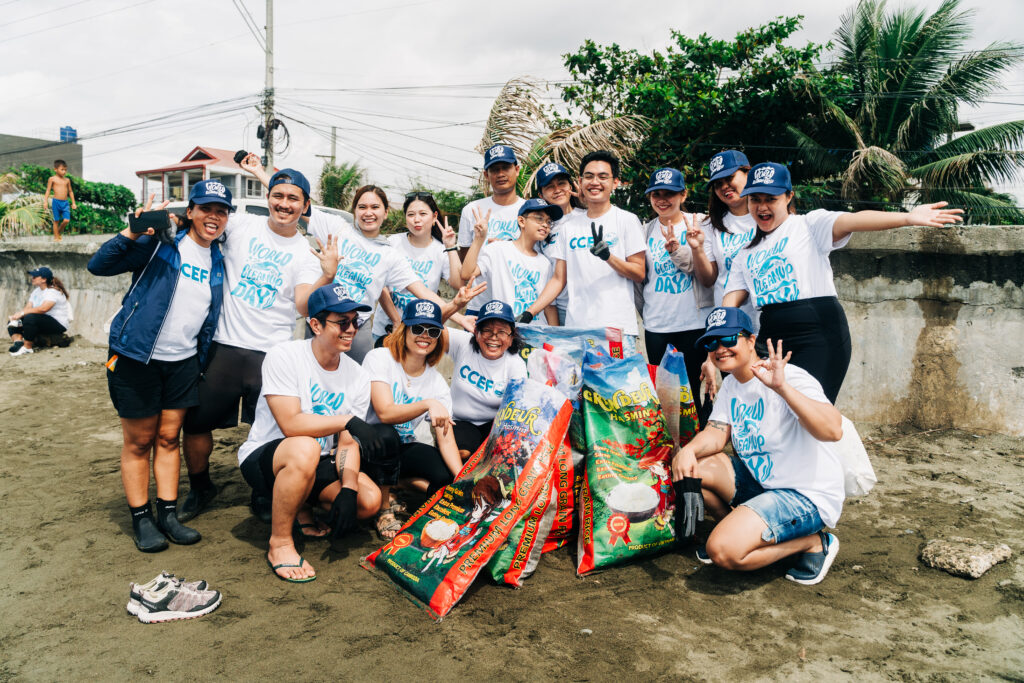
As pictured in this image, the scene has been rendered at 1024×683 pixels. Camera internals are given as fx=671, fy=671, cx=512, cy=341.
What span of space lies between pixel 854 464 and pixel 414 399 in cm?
212

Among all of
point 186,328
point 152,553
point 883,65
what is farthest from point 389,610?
point 883,65

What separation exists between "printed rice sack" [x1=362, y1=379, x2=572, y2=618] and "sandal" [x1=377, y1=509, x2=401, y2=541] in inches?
10.0

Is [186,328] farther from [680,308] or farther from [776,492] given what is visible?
[776,492]

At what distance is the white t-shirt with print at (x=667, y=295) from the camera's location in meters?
3.76

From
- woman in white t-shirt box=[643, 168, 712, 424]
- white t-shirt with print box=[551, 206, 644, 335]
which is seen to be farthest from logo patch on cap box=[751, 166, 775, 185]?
white t-shirt with print box=[551, 206, 644, 335]

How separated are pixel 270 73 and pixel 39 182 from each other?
541 inches

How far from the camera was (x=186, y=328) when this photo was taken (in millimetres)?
3311

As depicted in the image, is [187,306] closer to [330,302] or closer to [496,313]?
[330,302]

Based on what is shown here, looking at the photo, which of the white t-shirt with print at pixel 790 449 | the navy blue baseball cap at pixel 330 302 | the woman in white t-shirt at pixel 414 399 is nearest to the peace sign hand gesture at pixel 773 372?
the white t-shirt with print at pixel 790 449

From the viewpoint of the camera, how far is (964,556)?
303cm

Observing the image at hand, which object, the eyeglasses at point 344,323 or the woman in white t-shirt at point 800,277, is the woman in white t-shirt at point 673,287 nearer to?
the woman in white t-shirt at point 800,277

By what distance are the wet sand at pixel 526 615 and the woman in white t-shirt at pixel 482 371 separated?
0.77 m

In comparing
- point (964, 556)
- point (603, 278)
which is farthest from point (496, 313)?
point (964, 556)

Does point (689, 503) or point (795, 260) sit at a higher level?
point (795, 260)
